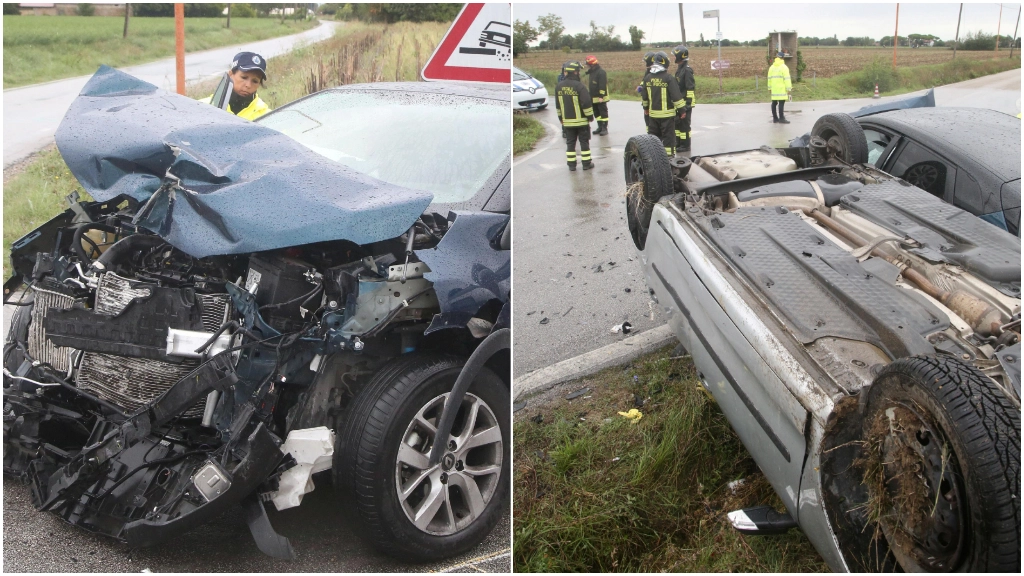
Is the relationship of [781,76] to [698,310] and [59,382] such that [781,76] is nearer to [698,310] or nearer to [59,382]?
[698,310]

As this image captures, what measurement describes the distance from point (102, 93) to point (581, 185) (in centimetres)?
607

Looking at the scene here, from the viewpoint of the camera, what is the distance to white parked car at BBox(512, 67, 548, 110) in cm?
1395

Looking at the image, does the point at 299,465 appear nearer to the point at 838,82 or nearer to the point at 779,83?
the point at 779,83

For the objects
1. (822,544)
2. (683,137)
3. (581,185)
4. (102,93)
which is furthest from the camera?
(683,137)

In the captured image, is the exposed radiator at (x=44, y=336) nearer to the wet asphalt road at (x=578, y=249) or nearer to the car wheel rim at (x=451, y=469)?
the car wheel rim at (x=451, y=469)

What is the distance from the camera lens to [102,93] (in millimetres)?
3047

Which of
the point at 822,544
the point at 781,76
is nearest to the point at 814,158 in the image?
the point at 822,544

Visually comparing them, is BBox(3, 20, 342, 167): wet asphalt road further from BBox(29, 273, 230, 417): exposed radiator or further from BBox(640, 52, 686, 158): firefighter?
BBox(640, 52, 686, 158): firefighter

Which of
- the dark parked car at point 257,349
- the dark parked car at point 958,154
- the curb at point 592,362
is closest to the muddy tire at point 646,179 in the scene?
the curb at point 592,362

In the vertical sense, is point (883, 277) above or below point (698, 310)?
above

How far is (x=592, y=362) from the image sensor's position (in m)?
4.02

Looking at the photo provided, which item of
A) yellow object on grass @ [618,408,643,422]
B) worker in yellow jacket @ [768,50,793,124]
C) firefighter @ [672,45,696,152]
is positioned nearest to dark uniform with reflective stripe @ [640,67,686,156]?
firefighter @ [672,45,696,152]

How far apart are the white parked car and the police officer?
923 centimetres

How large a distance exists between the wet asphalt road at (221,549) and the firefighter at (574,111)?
7.44 m
